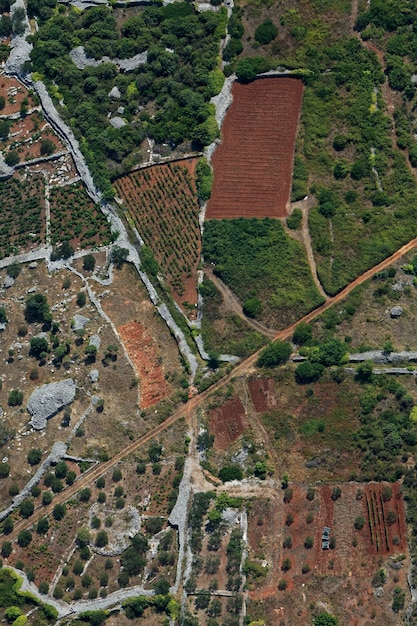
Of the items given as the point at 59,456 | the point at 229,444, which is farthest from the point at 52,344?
the point at 229,444

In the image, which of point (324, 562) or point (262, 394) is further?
point (262, 394)

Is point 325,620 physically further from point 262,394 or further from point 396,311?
point 396,311

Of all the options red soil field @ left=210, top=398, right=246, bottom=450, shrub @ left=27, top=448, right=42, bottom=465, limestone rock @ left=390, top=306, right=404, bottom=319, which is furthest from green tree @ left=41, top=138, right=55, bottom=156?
limestone rock @ left=390, top=306, right=404, bottom=319

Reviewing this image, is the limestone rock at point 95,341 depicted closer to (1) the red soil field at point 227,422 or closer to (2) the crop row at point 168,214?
(2) the crop row at point 168,214

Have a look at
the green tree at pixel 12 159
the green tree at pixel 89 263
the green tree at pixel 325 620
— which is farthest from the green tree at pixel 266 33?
the green tree at pixel 325 620

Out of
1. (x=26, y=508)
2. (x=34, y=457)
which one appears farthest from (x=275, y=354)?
(x=26, y=508)

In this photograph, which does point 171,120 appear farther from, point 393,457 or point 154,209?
point 393,457

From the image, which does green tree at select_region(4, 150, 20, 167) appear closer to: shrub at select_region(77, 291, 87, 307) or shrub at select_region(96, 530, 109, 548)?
shrub at select_region(77, 291, 87, 307)
